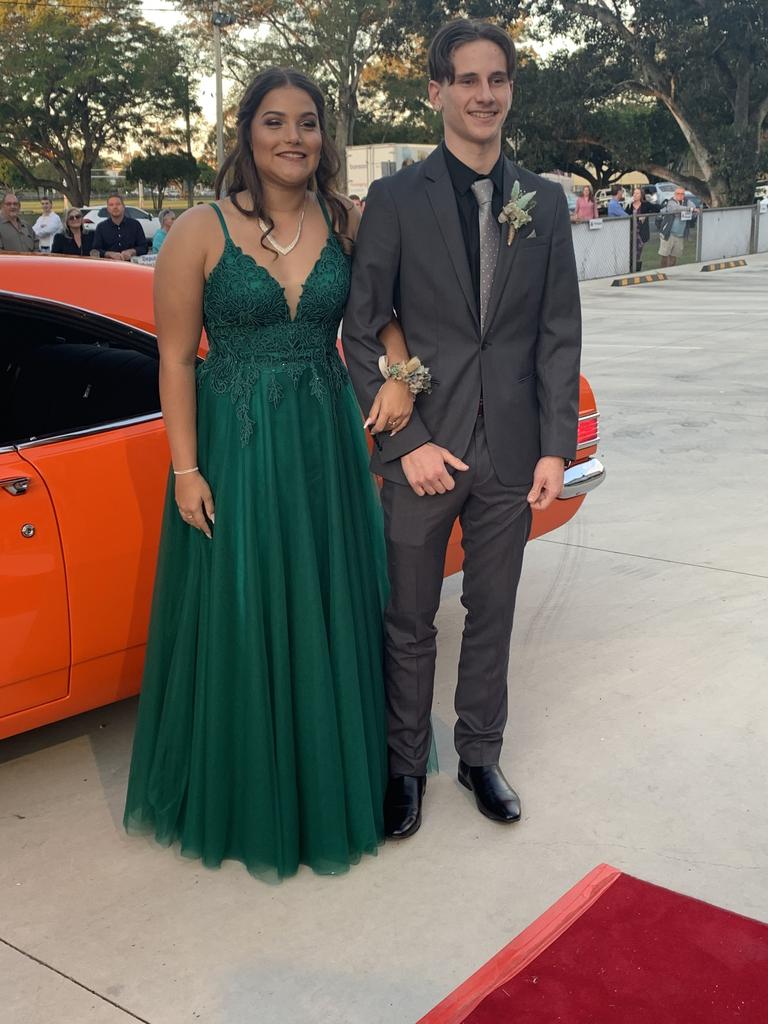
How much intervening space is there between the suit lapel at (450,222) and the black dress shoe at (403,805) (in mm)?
1276

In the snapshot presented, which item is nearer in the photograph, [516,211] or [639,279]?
[516,211]

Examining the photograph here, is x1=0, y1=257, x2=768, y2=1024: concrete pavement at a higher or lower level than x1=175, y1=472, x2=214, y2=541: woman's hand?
lower

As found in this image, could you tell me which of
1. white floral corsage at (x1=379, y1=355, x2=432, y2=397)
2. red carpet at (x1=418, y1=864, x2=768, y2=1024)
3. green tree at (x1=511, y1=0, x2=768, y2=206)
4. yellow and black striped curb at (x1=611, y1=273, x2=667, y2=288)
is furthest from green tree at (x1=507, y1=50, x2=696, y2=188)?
red carpet at (x1=418, y1=864, x2=768, y2=1024)

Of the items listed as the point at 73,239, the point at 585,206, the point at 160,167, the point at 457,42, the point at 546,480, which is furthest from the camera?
the point at 160,167

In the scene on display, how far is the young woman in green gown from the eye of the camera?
2.79m

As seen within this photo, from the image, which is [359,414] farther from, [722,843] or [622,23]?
[622,23]

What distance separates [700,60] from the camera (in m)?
32.2

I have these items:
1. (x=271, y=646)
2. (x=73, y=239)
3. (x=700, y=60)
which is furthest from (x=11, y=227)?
(x=700, y=60)

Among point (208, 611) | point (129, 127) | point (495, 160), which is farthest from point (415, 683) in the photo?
point (129, 127)

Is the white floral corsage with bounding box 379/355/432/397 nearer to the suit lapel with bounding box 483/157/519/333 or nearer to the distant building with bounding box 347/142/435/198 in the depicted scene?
the suit lapel with bounding box 483/157/519/333

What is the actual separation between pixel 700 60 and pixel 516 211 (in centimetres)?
3277

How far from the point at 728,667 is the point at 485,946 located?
185 centimetres

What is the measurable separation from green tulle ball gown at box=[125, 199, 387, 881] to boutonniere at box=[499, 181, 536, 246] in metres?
0.40

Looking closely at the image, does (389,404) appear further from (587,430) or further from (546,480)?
(587,430)
